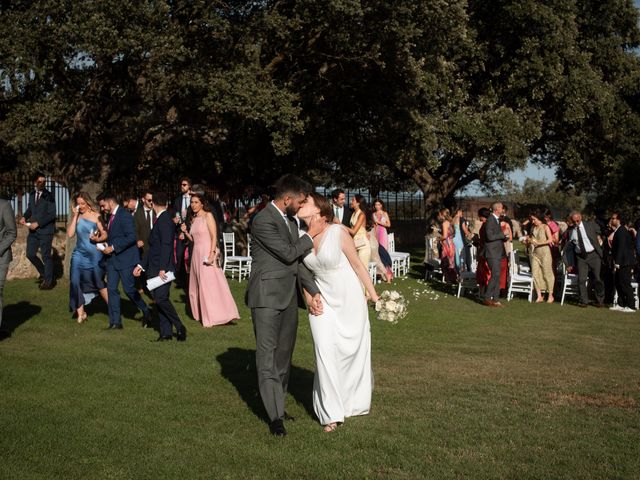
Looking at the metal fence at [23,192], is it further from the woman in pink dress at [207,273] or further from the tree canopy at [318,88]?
the woman in pink dress at [207,273]

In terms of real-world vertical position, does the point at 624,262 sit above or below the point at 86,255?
below

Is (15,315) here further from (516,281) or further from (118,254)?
(516,281)

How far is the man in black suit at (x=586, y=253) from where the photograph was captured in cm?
1761

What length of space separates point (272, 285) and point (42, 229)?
12.1 m

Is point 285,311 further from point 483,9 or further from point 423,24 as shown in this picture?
point 483,9

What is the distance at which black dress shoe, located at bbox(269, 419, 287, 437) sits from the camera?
6.90 meters

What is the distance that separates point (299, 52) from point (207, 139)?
3.83 meters

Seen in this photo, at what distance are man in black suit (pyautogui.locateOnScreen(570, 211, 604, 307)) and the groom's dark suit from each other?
1171 centimetres

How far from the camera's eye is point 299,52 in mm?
21234

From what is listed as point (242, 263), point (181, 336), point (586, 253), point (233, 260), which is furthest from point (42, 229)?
point (586, 253)

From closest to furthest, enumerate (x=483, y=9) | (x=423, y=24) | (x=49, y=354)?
(x=49, y=354) → (x=423, y=24) → (x=483, y=9)

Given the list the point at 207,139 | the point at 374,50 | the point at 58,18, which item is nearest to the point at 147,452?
the point at 58,18

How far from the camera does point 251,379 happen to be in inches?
364

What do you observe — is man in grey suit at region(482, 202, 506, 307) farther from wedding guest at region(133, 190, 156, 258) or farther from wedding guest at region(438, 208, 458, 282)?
wedding guest at region(133, 190, 156, 258)
